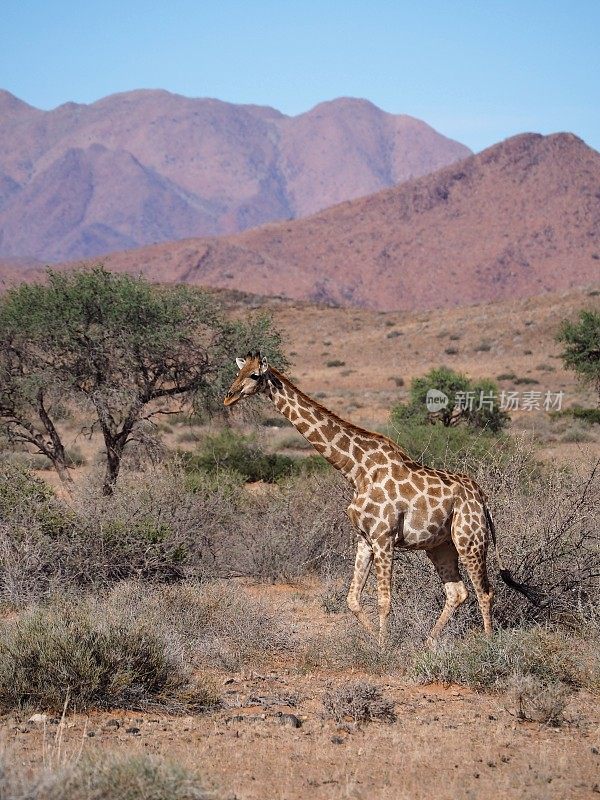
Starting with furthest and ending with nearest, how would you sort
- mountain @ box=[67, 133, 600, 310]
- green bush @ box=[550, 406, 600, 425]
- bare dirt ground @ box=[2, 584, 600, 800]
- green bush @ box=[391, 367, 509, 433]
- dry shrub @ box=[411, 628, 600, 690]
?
mountain @ box=[67, 133, 600, 310], green bush @ box=[550, 406, 600, 425], green bush @ box=[391, 367, 509, 433], dry shrub @ box=[411, 628, 600, 690], bare dirt ground @ box=[2, 584, 600, 800]

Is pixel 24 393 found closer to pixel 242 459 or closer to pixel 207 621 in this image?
pixel 242 459

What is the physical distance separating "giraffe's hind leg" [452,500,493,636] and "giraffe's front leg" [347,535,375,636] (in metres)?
0.71

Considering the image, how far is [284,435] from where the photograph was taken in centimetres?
2811

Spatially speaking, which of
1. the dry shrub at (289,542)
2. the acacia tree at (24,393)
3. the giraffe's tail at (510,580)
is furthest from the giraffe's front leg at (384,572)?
the acacia tree at (24,393)

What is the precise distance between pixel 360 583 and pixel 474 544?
95cm

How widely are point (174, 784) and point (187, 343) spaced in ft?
41.6

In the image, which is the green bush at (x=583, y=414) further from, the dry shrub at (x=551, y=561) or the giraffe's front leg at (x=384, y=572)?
the giraffe's front leg at (x=384, y=572)

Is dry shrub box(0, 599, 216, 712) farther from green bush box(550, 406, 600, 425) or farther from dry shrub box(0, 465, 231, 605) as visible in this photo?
green bush box(550, 406, 600, 425)

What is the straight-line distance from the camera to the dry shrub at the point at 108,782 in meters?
4.28

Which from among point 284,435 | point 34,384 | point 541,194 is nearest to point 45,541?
point 34,384

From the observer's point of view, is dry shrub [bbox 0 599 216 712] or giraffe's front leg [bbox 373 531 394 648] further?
giraffe's front leg [bbox 373 531 394 648]

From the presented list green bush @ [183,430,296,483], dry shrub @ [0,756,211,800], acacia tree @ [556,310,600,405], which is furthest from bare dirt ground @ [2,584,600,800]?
acacia tree @ [556,310,600,405]

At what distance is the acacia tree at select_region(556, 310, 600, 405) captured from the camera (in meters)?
33.8

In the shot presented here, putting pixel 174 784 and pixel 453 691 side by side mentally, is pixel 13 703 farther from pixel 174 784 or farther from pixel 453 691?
pixel 453 691
